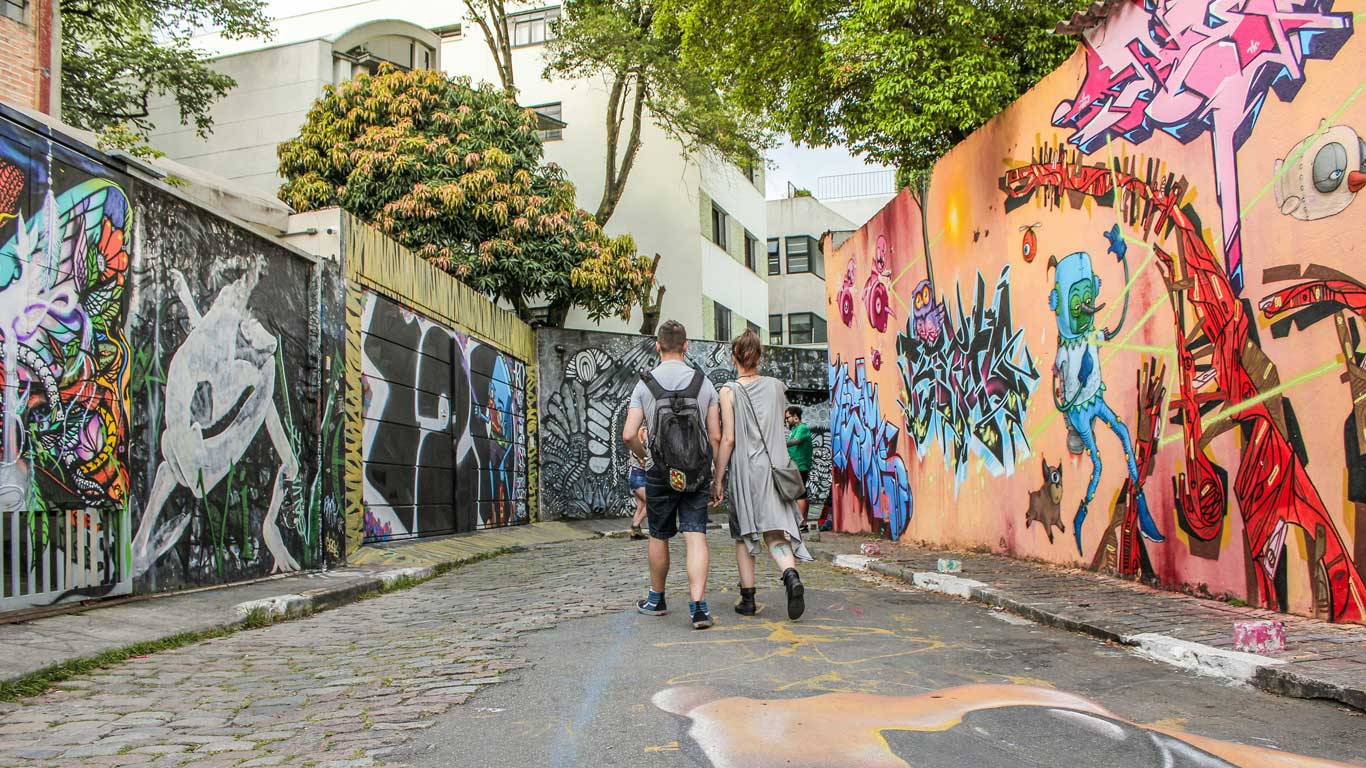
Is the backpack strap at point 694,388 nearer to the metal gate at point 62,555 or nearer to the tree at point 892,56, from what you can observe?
the metal gate at point 62,555

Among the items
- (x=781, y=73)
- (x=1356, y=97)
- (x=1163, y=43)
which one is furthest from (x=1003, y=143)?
(x=781, y=73)

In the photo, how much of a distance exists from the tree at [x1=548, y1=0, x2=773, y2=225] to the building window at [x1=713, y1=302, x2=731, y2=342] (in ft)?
14.0

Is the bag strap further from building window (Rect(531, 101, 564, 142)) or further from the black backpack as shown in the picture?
building window (Rect(531, 101, 564, 142))

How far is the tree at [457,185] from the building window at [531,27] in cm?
656

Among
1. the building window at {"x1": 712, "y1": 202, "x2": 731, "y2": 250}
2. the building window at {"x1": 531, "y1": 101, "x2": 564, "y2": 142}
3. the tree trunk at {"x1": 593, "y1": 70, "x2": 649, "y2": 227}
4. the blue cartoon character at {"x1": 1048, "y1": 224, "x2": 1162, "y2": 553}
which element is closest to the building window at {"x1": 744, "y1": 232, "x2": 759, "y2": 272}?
Result: the building window at {"x1": 712, "y1": 202, "x2": 731, "y2": 250}

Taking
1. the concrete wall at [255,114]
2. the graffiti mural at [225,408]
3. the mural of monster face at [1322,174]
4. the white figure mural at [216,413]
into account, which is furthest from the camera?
the concrete wall at [255,114]

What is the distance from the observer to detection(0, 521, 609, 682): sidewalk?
5234 millimetres

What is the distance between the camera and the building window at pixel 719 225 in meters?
28.8

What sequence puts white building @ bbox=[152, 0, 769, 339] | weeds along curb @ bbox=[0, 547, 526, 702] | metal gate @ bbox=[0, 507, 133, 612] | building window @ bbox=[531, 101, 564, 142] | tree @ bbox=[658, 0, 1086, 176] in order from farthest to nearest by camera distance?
building window @ bbox=[531, 101, 564, 142]
white building @ bbox=[152, 0, 769, 339]
tree @ bbox=[658, 0, 1086, 176]
metal gate @ bbox=[0, 507, 133, 612]
weeds along curb @ bbox=[0, 547, 526, 702]

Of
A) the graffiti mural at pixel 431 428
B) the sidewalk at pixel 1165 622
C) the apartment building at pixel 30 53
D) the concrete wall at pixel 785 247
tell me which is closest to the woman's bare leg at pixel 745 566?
the sidewalk at pixel 1165 622

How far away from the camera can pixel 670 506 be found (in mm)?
6375

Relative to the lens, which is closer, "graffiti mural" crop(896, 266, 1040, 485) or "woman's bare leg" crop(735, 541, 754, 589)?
"woman's bare leg" crop(735, 541, 754, 589)

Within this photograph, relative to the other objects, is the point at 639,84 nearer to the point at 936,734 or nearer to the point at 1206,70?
the point at 1206,70

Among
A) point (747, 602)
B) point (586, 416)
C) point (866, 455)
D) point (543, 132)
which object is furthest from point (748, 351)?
point (543, 132)
